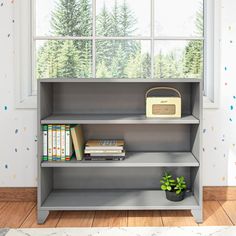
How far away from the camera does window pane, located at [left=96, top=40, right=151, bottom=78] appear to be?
2.87 m

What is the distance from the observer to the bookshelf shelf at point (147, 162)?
7.99 ft

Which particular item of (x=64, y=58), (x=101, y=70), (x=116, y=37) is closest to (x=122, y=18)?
(x=116, y=37)

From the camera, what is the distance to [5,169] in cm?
283

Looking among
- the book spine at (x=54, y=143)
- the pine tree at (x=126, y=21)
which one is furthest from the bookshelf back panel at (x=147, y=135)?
the pine tree at (x=126, y=21)

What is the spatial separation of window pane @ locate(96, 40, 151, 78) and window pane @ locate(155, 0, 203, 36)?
0.56 ft

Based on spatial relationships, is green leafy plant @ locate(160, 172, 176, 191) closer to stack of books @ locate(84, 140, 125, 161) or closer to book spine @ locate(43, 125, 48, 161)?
stack of books @ locate(84, 140, 125, 161)

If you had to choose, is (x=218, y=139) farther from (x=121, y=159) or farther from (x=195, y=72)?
(x=121, y=159)

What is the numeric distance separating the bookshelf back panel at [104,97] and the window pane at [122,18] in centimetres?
42

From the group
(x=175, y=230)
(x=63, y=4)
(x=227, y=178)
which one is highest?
(x=63, y=4)

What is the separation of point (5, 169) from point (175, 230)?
1277 millimetres

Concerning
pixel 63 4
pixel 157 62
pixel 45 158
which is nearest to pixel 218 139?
pixel 157 62

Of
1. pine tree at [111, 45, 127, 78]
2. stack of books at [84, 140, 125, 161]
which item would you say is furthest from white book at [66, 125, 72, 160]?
pine tree at [111, 45, 127, 78]

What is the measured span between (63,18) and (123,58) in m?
0.52

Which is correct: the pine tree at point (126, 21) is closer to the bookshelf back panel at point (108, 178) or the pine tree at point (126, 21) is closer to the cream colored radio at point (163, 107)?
the cream colored radio at point (163, 107)
